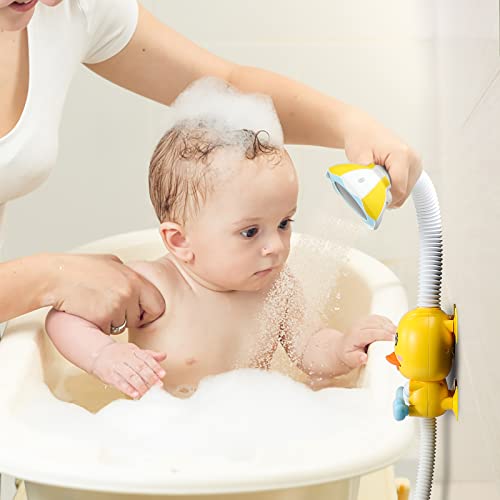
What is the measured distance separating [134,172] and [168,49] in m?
0.65

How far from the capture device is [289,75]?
6.34ft

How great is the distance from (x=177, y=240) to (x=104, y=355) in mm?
209

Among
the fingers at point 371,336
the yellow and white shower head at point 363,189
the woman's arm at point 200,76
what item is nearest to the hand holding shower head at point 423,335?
the yellow and white shower head at point 363,189

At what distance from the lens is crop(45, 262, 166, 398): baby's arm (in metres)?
1.05

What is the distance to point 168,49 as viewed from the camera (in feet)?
4.46

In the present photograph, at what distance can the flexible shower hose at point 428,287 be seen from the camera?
2.38 feet

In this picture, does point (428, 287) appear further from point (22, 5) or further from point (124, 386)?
point (22, 5)

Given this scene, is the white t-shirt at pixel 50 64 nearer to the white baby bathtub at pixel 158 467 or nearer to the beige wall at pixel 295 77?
the white baby bathtub at pixel 158 467

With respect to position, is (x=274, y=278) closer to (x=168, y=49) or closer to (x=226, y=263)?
(x=226, y=263)

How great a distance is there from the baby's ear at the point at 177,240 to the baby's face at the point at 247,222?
0.01 meters

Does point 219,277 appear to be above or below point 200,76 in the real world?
below

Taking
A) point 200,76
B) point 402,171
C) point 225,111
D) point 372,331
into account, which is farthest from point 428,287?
point 200,76

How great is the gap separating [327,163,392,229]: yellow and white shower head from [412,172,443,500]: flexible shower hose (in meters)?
0.07

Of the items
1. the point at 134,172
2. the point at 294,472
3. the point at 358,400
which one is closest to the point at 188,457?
the point at 294,472
